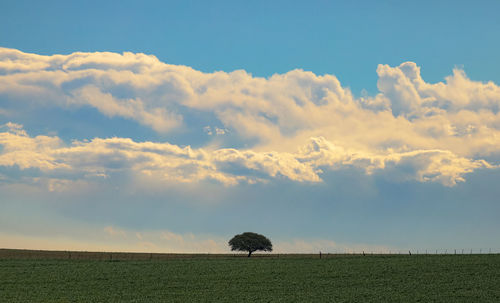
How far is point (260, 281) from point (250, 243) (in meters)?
70.3

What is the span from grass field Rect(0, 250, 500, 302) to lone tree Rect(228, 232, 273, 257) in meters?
50.5

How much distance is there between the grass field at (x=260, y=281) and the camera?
5125cm

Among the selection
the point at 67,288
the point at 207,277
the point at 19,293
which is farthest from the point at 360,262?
the point at 19,293

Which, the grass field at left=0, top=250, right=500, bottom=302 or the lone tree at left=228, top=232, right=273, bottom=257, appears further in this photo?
the lone tree at left=228, top=232, right=273, bottom=257

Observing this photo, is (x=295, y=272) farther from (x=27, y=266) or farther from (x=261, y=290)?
(x=27, y=266)

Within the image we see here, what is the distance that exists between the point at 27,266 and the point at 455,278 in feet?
211

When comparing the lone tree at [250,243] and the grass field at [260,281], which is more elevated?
the lone tree at [250,243]

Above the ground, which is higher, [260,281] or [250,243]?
[250,243]

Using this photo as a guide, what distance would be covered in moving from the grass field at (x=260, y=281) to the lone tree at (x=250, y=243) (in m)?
50.5

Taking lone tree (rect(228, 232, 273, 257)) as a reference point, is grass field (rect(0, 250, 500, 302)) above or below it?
below

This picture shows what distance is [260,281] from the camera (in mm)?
63188

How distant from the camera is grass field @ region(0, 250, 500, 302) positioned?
51.2m

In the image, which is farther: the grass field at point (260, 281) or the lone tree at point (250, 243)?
the lone tree at point (250, 243)

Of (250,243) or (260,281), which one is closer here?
(260,281)
